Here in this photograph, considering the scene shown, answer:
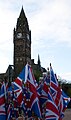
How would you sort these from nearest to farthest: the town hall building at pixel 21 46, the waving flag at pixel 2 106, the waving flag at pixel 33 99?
the waving flag at pixel 33 99 → the waving flag at pixel 2 106 → the town hall building at pixel 21 46

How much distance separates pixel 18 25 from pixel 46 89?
97.2m

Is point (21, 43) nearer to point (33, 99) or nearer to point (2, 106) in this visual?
point (2, 106)

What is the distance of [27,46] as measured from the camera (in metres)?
105

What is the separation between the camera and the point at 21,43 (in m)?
104

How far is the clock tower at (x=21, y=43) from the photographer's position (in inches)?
3969

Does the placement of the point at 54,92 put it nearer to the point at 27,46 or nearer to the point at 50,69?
the point at 50,69

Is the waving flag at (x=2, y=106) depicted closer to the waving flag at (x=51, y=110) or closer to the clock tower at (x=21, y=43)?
the waving flag at (x=51, y=110)

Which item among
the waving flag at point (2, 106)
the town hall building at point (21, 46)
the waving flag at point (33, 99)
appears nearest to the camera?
the waving flag at point (33, 99)

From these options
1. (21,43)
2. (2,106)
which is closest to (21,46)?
(21,43)

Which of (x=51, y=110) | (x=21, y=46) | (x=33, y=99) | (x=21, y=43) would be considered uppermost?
(x=21, y=43)

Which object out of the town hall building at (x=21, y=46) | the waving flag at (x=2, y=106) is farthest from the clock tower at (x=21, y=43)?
the waving flag at (x=2, y=106)

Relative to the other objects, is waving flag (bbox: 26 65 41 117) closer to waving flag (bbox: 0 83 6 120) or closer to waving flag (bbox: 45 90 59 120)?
waving flag (bbox: 45 90 59 120)

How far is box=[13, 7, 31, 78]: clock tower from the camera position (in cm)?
10081

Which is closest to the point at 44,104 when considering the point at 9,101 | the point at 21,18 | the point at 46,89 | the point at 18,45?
the point at 46,89
